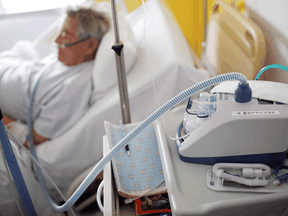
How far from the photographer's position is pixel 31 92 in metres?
1.37

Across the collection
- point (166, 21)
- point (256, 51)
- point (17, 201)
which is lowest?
point (17, 201)

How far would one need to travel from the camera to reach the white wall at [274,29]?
30.2 inches

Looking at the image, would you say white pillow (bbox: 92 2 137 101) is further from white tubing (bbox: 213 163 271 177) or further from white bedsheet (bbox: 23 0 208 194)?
white tubing (bbox: 213 163 271 177)

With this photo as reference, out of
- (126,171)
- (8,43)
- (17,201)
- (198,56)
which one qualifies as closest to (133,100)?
(198,56)

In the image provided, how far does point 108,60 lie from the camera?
1.34 m

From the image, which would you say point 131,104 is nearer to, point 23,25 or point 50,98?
point 50,98

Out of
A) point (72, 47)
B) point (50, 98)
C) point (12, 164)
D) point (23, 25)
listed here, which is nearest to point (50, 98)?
point (50, 98)

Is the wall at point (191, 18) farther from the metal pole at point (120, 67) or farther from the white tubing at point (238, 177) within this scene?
the white tubing at point (238, 177)

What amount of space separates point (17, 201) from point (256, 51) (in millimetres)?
1153

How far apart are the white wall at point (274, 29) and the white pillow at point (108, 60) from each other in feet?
2.14

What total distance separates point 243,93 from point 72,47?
1.16 meters

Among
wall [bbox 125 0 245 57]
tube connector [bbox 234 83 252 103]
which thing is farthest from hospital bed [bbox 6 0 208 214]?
tube connector [bbox 234 83 252 103]

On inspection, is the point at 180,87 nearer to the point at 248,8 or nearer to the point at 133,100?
the point at 133,100

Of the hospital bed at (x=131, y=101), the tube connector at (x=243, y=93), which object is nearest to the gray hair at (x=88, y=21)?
the hospital bed at (x=131, y=101)
